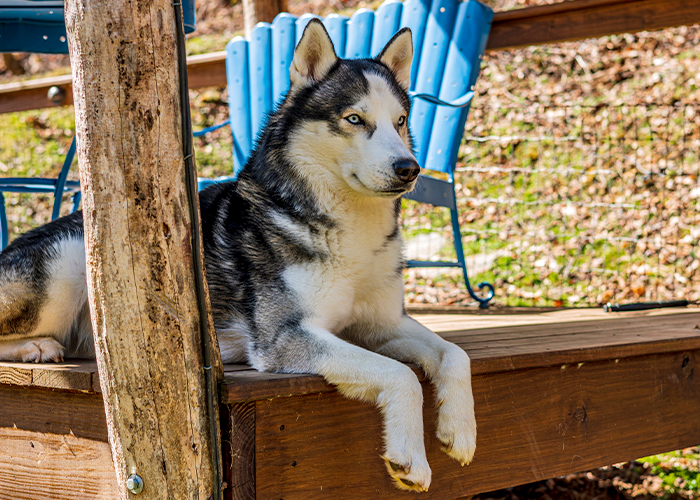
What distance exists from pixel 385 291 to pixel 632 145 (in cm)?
497

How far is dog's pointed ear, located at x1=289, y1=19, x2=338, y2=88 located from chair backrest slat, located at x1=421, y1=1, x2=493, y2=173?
1566 millimetres

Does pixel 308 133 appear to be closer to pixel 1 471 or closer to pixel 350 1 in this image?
pixel 1 471

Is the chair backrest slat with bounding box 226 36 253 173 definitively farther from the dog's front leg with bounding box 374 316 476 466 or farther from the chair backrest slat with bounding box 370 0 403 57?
the dog's front leg with bounding box 374 316 476 466

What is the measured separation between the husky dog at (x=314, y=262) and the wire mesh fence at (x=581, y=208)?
11.0 feet

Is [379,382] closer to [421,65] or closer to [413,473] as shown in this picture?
[413,473]

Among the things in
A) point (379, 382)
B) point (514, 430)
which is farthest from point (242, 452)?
point (514, 430)

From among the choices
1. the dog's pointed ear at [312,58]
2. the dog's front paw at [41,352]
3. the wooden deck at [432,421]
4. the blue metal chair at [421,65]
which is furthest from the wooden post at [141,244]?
Result: the blue metal chair at [421,65]

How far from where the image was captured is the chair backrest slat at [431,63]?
11.8 feet

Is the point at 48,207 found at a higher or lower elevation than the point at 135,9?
lower

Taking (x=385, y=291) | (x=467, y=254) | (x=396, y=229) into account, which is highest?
(x=396, y=229)

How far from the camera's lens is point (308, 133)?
195 cm

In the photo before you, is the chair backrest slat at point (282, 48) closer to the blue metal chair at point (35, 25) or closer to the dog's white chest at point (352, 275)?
the blue metal chair at point (35, 25)

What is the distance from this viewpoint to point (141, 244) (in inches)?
56.1

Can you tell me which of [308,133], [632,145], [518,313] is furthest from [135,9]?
[632,145]
